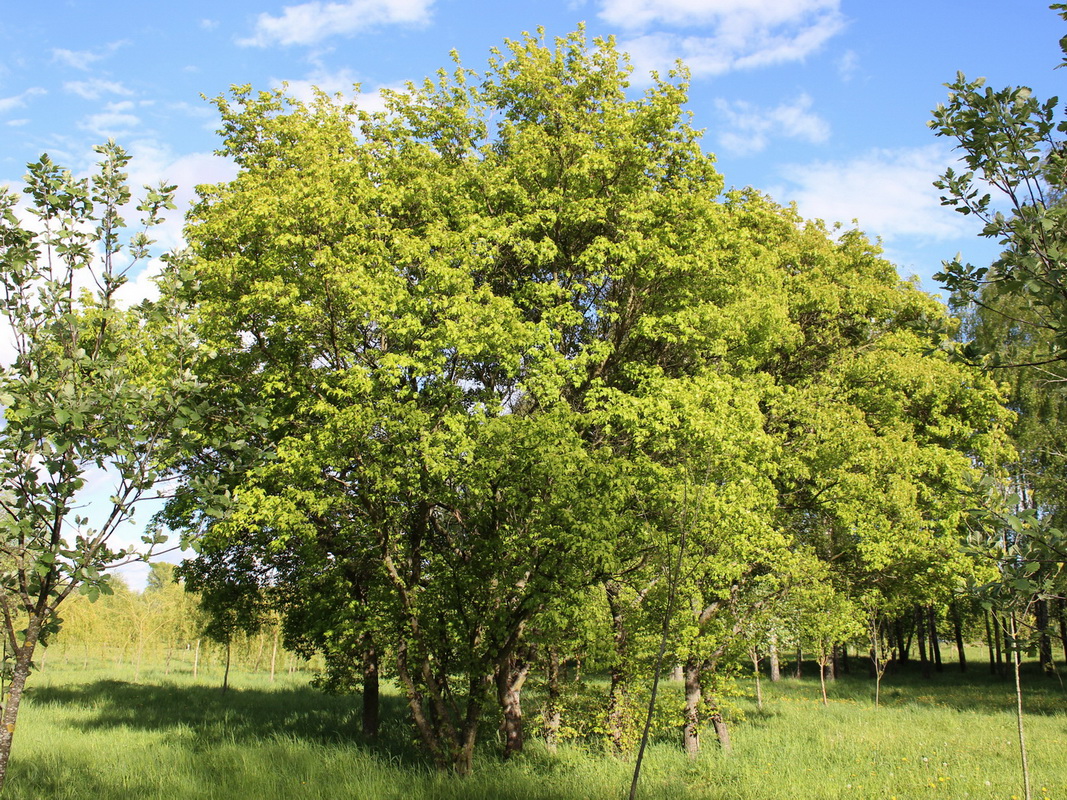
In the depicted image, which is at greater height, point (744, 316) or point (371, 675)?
point (744, 316)

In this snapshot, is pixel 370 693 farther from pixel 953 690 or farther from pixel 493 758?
pixel 953 690

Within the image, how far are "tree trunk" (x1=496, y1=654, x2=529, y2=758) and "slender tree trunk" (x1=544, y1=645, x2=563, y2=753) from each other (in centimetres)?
56

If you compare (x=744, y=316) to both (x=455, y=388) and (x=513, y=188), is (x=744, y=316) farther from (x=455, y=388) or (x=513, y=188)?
(x=455, y=388)

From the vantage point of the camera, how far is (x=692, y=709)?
14.5 m

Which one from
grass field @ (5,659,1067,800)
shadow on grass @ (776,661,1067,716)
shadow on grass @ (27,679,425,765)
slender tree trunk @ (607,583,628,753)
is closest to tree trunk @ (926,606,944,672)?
shadow on grass @ (776,661,1067,716)

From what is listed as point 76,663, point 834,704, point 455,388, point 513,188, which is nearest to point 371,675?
point 455,388

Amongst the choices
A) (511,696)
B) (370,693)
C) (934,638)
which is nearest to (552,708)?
(511,696)

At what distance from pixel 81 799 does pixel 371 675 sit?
696 cm

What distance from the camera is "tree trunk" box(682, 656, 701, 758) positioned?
46.5 feet

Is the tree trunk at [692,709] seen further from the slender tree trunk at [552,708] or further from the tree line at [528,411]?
the slender tree trunk at [552,708]

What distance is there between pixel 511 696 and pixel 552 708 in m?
0.88

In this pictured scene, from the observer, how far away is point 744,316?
1354 cm

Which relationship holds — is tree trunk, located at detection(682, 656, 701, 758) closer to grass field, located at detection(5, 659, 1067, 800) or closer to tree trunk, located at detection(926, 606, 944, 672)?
grass field, located at detection(5, 659, 1067, 800)

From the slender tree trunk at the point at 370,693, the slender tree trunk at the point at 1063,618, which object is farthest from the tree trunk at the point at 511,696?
the slender tree trunk at the point at 1063,618
